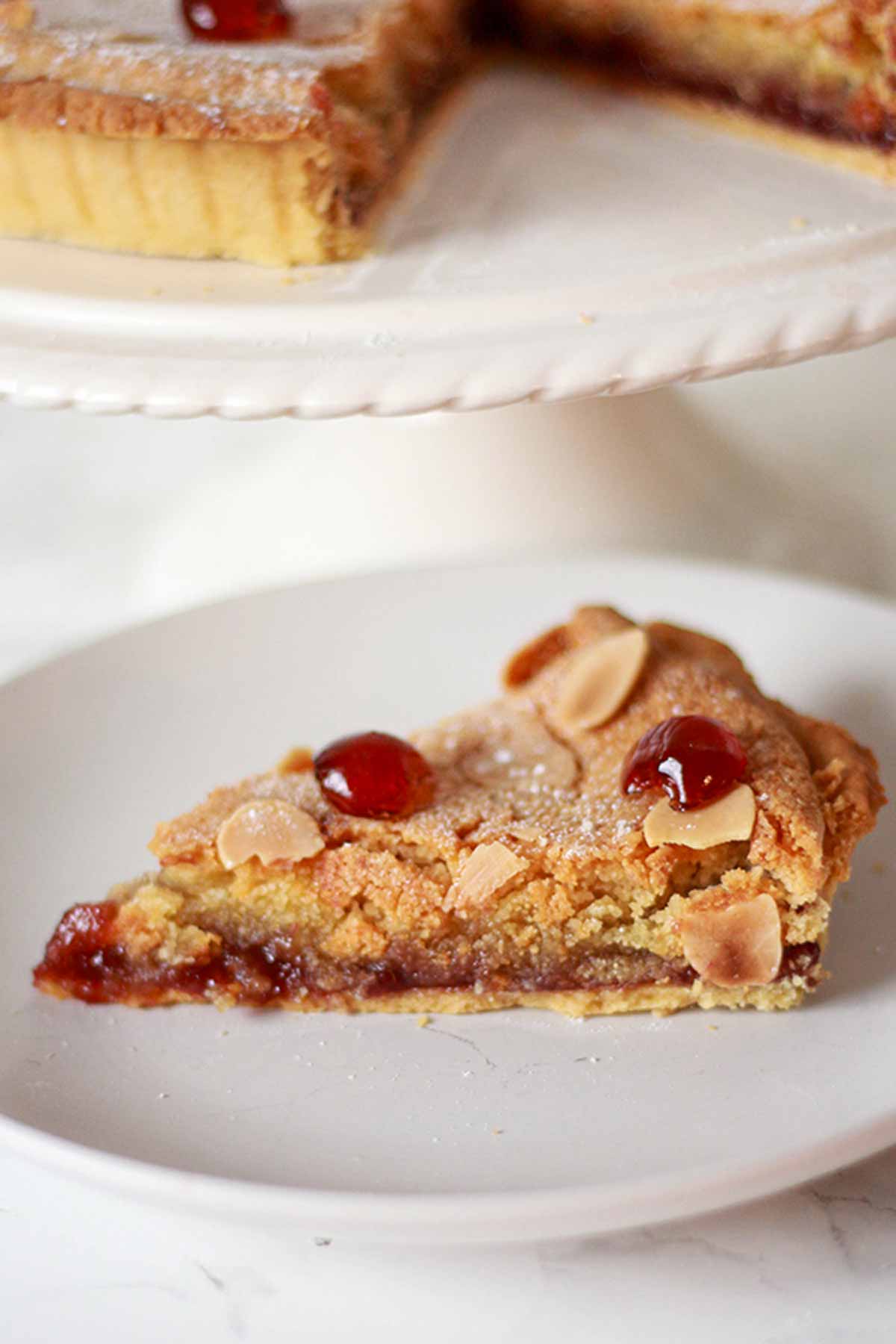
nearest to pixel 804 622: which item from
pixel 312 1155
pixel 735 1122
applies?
pixel 735 1122

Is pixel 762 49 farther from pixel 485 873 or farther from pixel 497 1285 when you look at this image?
pixel 497 1285

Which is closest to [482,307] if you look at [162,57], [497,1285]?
[162,57]

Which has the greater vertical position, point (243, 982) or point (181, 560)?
point (243, 982)

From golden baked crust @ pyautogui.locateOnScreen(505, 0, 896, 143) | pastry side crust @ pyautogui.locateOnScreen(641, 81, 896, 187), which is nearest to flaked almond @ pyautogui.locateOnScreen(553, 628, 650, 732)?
pastry side crust @ pyautogui.locateOnScreen(641, 81, 896, 187)

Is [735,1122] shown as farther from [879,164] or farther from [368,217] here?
[879,164]

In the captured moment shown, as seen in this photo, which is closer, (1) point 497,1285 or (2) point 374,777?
(1) point 497,1285

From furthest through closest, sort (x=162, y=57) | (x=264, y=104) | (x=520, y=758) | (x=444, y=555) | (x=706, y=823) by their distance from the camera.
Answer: (x=444, y=555) → (x=162, y=57) → (x=264, y=104) → (x=520, y=758) → (x=706, y=823)
